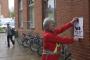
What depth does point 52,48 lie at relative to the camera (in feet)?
25.6

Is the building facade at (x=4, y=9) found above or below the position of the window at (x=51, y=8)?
above

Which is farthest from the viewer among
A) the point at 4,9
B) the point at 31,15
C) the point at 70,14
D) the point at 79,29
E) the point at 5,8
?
the point at 5,8

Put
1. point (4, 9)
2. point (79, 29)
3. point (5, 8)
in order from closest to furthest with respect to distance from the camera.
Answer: point (79, 29)
point (4, 9)
point (5, 8)

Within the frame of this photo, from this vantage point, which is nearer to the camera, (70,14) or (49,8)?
(70,14)

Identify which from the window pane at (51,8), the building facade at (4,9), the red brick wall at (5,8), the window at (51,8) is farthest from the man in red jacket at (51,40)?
the red brick wall at (5,8)

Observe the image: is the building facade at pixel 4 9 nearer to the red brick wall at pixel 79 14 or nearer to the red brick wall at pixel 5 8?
the red brick wall at pixel 5 8

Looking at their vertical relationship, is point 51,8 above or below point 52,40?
above

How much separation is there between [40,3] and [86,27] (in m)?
8.84

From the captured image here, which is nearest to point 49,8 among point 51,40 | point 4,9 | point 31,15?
point 31,15

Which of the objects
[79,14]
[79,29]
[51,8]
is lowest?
[79,29]

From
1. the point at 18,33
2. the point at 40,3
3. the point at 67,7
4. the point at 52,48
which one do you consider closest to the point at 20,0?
the point at 18,33

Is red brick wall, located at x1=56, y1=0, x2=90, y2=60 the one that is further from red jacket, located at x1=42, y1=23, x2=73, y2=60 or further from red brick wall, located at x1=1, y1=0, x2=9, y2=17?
red brick wall, located at x1=1, y1=0, x2=9, y2=17

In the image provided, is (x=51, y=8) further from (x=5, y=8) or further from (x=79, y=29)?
(x=5, y=8)

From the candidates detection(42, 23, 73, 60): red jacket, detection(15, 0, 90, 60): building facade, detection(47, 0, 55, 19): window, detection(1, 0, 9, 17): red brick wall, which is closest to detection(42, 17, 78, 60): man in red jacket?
detection(42, 23, 73, 60): red jacket
